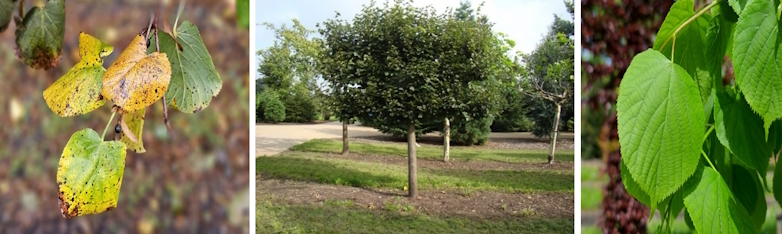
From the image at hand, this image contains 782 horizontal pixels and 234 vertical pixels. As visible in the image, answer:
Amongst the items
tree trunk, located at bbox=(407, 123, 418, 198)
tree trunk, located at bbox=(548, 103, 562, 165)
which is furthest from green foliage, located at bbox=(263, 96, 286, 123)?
tree trunk, located at bbox=(548, 103, 562, 165)

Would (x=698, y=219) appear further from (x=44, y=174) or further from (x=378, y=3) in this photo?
(x=378, y=3)

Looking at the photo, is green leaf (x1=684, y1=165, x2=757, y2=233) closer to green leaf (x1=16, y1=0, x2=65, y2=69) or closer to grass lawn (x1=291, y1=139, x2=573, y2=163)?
green leaf (x1=16, y1=0, x2=65, y2=69)

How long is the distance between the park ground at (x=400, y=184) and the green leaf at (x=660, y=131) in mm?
3331

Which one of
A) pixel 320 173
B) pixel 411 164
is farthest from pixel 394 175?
pixel 320 173

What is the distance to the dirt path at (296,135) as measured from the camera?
12.8ft

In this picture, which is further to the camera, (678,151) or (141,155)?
(141,155)

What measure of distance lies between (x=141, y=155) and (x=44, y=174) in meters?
0.26

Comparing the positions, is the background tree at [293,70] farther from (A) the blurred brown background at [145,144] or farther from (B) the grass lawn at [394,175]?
(A) the blurred brown background at [145,144]

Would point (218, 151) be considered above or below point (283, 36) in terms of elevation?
below

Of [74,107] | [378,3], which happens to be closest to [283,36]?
[378,3]

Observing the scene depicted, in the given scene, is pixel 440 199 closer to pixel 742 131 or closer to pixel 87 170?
pixel 87 170

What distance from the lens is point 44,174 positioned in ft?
4.66

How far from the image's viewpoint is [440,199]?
380 centimetres

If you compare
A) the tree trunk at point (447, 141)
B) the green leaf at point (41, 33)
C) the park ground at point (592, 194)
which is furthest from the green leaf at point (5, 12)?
the tree trunk at point (447, 141)
